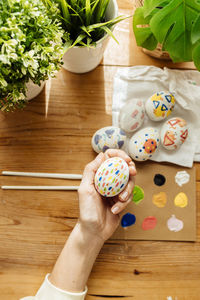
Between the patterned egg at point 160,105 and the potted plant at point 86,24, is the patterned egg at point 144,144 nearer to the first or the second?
the patterned egg at point 160,105

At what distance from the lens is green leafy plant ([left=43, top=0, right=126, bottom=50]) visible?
0.59m

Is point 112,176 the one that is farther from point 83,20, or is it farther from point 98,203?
point 83,20

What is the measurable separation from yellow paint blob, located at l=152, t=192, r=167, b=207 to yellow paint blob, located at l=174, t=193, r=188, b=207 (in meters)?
0.03

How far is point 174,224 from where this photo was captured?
0.81 metres

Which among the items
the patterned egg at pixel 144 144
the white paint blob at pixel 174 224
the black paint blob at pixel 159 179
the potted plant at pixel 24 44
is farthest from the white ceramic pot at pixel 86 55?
the white paint blob at pixel 174 224

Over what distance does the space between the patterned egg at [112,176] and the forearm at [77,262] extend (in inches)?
6.1

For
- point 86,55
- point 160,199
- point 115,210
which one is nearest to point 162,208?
point 160,199

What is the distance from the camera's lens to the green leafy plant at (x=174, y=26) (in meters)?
0.54

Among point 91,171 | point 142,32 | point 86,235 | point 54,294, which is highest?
point 142,32

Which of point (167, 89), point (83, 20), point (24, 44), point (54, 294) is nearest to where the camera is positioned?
point (24, 44)

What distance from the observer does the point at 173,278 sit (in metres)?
0.81

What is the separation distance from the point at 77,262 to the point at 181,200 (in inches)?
13.3

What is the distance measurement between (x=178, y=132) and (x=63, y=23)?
397 millimetres

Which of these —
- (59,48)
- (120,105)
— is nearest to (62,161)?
(120,105)
